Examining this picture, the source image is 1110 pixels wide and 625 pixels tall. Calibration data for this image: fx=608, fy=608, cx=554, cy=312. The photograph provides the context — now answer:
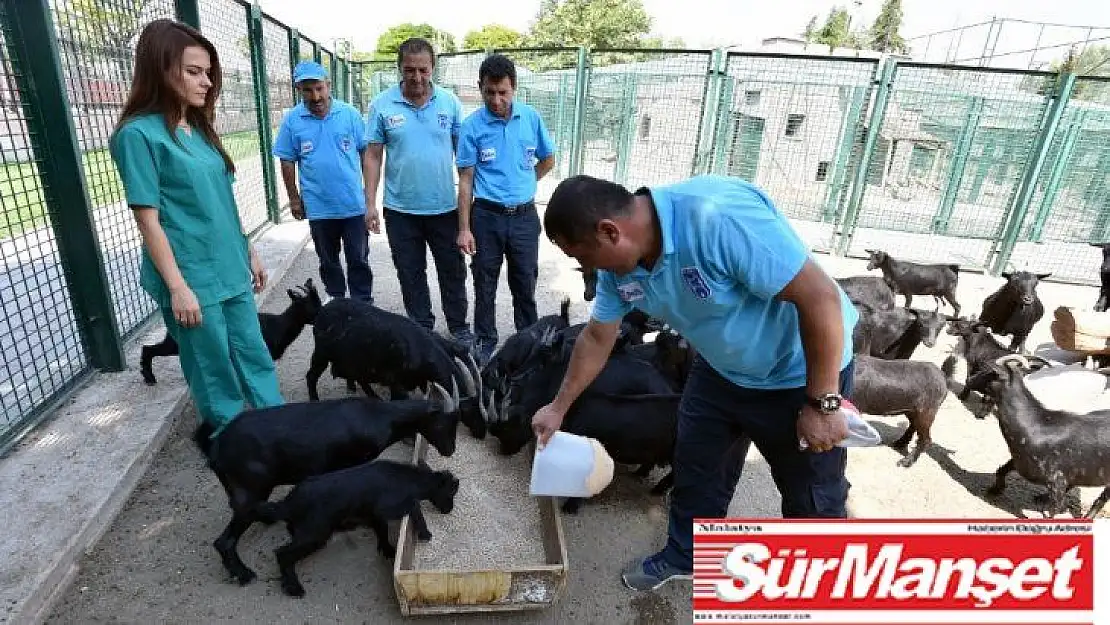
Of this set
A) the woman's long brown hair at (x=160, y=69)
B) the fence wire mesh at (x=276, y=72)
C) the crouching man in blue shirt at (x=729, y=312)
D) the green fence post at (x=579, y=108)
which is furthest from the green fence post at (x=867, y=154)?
the woman's long brown hair at (x=160, y=69)

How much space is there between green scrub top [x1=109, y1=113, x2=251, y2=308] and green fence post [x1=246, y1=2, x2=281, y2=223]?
6.11 meters

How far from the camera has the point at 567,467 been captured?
2914mm

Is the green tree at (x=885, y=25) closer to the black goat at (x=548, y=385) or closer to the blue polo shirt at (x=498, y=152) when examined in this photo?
the blue polo shirt at (x=498, y=152)

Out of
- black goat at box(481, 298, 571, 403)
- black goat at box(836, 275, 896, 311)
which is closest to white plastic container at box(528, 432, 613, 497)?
black goat at box(481, 298, 571, 403)

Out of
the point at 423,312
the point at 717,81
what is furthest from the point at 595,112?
the point at 423,312

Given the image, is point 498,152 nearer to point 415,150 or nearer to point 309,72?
point 415,150

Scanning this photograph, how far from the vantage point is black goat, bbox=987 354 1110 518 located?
347 cm

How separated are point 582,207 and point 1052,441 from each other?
3.49m

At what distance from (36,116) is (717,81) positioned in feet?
29.6

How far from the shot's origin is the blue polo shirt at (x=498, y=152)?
15.4ft

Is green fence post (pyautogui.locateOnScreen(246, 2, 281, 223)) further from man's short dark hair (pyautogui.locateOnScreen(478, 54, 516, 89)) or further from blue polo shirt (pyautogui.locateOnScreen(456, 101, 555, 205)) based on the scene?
man's short dark hair (pyautogui.locateOnScreen(478, 54, 516, 89))

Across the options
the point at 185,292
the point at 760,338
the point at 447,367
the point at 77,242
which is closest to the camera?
the point at 760,338

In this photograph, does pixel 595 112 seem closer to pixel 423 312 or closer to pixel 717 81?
pixel 717 81

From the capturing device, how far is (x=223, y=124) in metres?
7.25
